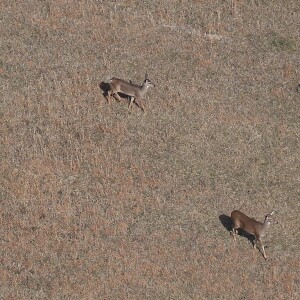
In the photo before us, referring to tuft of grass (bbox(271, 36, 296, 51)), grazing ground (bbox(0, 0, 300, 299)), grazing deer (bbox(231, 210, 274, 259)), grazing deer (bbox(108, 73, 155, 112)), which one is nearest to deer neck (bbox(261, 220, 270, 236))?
grazing deer (bbox(231, 210, 274, 259))


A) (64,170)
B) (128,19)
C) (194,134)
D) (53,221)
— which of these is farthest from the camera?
(128,19)

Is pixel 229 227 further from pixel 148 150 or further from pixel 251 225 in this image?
pixel 148 150

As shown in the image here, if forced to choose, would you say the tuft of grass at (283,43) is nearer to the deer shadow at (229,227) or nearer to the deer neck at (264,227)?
the deer shadow at (229,227)

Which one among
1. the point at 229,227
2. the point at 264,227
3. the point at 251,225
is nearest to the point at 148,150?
the point at 229,227

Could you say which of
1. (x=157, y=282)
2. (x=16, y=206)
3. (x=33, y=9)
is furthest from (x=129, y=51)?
(x=157, y=282)

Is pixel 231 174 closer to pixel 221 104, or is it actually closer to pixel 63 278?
pixel 221 104

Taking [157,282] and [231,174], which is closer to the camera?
[157,282]

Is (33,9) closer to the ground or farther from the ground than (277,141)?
closer to the ground
